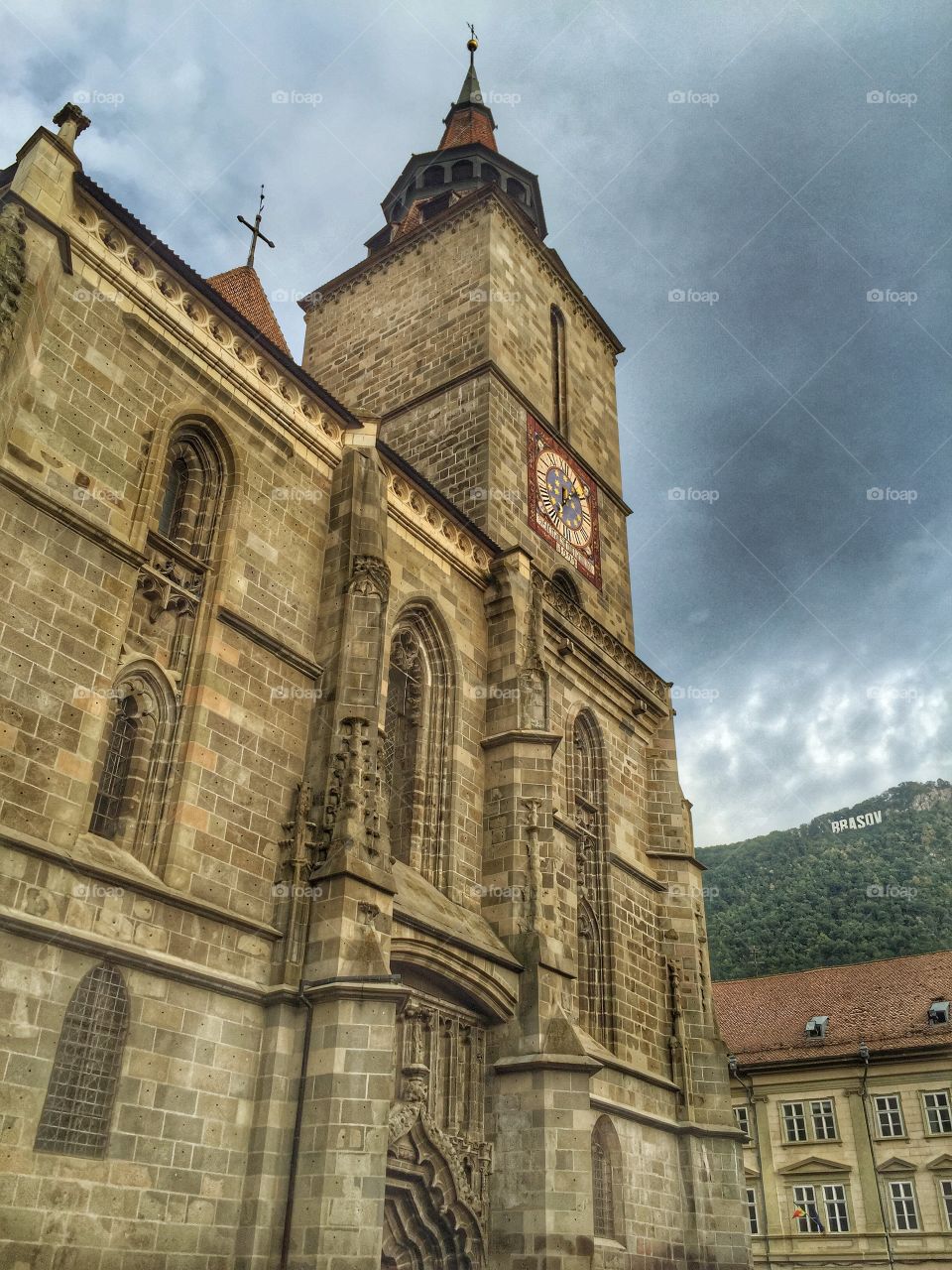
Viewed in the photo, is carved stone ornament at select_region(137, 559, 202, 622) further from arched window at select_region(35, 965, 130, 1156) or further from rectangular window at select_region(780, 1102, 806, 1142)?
rectangular window at select_region(780, 1102, 806, 1142)

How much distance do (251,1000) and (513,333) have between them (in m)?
16.9

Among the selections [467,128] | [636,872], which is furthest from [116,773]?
[467,128]

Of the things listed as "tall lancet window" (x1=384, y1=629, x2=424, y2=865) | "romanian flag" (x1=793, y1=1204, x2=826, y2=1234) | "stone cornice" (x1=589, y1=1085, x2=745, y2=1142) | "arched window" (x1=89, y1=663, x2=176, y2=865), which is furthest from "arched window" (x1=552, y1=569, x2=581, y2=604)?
"romanian flag" (x1=793, y1=1204, x2=826, y2=1234)

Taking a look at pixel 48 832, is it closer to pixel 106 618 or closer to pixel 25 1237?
pixel 106 618

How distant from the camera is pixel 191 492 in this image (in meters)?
14.3

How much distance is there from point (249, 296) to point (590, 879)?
1238cm

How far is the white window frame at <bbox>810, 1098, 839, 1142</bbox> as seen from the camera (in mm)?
34469

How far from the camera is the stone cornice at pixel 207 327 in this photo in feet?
44.5

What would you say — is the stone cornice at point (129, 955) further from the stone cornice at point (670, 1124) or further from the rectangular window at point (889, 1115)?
the rectangular window at point (889, 1115)

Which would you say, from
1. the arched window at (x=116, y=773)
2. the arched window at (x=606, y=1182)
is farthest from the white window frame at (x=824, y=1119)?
the arched window at (x=116, y=773)

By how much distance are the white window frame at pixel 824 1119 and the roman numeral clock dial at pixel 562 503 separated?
2037 centimetres

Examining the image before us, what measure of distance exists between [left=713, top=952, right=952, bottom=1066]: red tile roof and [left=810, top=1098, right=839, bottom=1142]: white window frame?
130cm

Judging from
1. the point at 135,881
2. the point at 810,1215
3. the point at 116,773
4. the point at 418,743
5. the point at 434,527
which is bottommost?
the point at 810,1215

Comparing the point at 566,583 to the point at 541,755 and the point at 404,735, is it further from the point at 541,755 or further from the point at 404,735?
the point at 404,735
